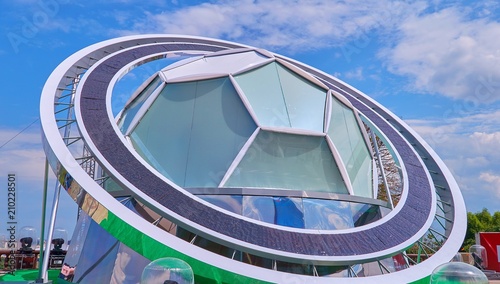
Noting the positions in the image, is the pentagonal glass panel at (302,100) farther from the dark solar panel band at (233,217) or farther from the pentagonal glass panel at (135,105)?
the pentagonal glass panel at (135,105)

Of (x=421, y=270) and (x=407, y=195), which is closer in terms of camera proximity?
(x=421, y=270)

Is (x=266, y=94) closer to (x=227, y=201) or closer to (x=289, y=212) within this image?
(x=227, y=201)

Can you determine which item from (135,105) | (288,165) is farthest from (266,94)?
(135,105)

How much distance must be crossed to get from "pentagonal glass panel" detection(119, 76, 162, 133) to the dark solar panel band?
1.65 metres

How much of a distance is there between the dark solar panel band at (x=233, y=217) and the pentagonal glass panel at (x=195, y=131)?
1909mm

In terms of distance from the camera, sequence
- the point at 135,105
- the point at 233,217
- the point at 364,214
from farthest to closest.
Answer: the point at 135,105 → the point at 364,214 → the point at 233,217

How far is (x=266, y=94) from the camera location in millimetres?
18141

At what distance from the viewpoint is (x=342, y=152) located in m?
18.2

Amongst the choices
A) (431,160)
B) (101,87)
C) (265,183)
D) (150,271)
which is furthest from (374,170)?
(150,271)

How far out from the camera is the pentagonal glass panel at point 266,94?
17.5 metres

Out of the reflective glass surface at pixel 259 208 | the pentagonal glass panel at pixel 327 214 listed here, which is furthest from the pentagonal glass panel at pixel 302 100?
the reflective glass surface at pixel 259 208

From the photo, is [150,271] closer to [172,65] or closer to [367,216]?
[367,216]

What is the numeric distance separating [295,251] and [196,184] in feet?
14.1

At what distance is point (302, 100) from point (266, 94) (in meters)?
1.33
